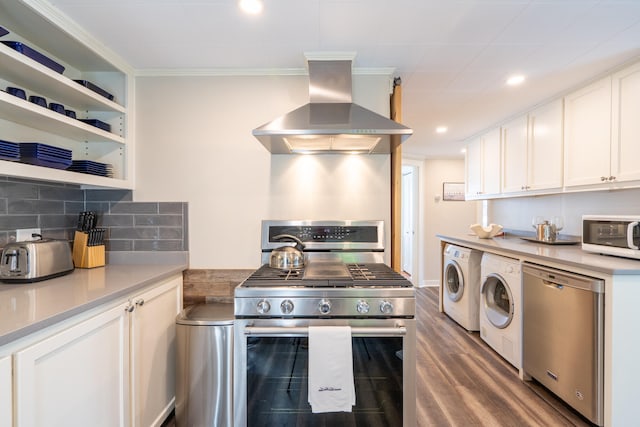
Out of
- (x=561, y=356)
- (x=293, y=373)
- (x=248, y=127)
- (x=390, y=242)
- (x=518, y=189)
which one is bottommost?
(x=561, y=356)

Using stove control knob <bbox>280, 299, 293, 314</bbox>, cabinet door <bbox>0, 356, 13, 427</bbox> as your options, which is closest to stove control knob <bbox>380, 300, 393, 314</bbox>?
stove control knob <bbox>280, 299, 293, 314</bbox>

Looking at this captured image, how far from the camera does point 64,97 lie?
174 centimetres

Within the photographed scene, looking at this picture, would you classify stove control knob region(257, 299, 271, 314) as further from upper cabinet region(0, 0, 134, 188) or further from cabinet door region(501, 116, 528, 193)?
cabinet door region(501, 116, 528, 193)

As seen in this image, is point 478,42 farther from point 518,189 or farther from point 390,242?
point 518,189

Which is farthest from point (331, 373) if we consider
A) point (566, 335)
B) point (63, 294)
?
point (566, 335)

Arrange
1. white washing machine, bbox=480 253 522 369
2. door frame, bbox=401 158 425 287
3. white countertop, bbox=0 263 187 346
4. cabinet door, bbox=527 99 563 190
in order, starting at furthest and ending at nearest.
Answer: door frame, bbox=401 158 425 287, cabinet door, bbox=527 99 563 190, white washing machine, bbox=480 253 522 369, white countertop, bbox=0 263 187 346

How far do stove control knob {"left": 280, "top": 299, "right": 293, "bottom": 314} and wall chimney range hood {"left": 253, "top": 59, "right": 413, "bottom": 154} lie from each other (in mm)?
843

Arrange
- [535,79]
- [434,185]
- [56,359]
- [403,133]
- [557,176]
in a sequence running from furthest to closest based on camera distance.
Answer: [434,185] < [557,176] < [535,79] < [403,133] < [56,359]

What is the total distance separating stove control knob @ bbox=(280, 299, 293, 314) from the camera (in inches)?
55.5

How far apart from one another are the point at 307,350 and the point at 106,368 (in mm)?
861

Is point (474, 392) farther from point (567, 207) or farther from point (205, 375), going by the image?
point (567, 207)

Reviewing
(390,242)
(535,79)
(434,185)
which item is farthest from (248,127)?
(434,185)

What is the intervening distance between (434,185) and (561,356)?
12.2 ft

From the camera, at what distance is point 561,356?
1.89 m
